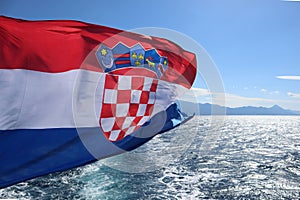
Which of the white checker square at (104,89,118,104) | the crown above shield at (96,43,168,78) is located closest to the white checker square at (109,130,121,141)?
the white checker square at (104,89,118,104)

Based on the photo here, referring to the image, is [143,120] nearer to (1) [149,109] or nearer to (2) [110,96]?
(1) [149,109]

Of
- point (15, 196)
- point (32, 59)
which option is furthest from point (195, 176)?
point (32, 59)

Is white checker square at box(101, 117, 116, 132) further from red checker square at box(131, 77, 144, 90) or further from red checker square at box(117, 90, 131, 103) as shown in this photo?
red checker square at box(131, 77, 144, 90)

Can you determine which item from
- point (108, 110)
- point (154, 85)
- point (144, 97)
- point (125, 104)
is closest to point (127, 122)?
point (125, 104)

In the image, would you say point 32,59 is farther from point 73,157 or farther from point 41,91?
point 73,157

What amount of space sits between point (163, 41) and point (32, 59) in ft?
6.80

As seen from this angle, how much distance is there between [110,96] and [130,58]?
2.15 ft

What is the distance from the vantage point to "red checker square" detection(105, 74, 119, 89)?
118 inches

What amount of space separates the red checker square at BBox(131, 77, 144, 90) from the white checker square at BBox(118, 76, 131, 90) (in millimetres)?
68

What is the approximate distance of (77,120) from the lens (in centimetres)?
269

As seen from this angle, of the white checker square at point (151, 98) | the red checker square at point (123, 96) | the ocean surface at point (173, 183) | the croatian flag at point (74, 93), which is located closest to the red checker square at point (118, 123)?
the croatian flag at point (74, 93)

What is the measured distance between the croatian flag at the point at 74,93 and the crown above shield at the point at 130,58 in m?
0.01

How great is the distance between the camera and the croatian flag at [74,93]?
7.32ft

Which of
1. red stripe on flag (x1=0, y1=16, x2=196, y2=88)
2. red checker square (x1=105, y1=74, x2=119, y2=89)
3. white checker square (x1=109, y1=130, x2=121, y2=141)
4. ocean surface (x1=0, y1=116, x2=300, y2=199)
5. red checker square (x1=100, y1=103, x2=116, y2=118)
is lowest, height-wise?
ocean surface (x1=0, y1=116, x2=300, y2=199)
